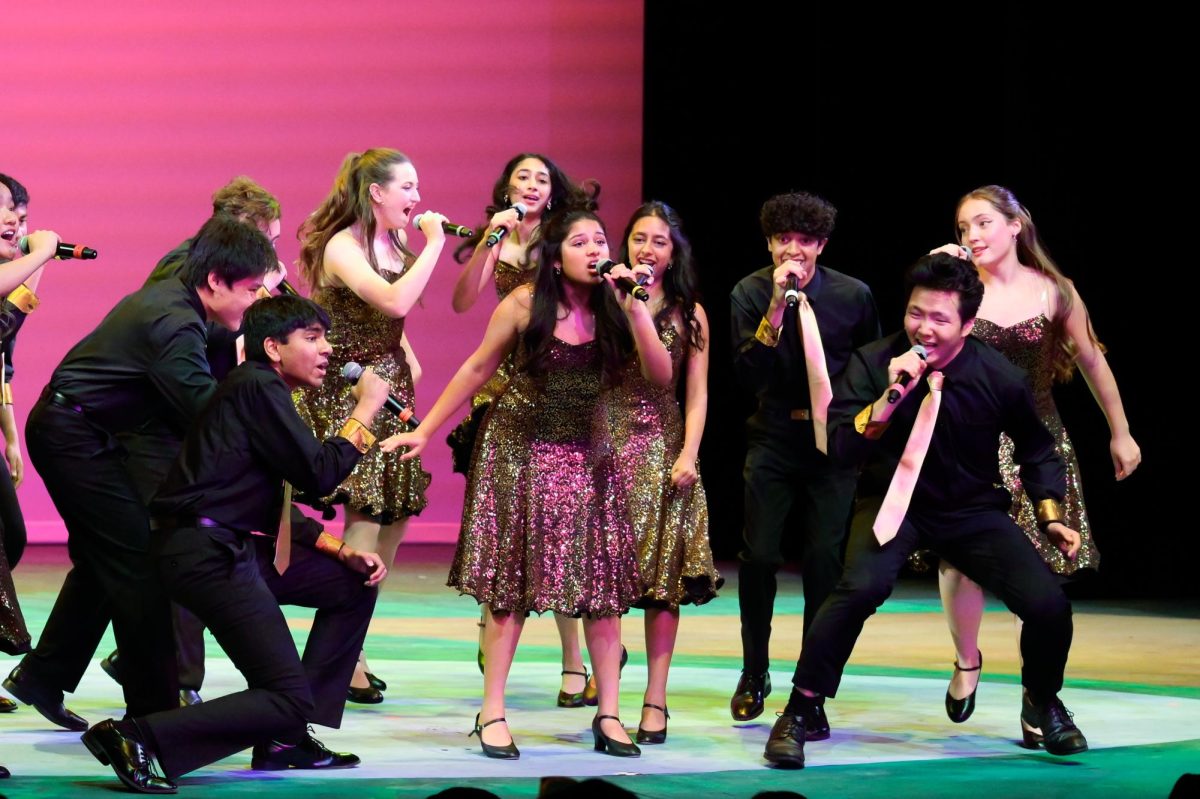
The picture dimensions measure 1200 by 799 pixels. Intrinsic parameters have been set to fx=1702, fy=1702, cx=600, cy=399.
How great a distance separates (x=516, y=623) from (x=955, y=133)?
4303mm

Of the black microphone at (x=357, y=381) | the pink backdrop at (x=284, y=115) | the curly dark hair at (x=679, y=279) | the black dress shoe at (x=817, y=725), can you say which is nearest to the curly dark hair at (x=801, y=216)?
the curly dark hair at (x=679, y=279)

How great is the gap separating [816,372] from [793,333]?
155mm

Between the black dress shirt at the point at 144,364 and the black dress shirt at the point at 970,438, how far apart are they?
1.54 meters

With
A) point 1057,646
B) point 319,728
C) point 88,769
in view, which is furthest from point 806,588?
point 88,769

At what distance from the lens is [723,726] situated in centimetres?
446

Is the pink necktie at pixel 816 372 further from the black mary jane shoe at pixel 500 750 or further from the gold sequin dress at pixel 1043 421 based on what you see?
the black mary jane shoe at pixel 500 750

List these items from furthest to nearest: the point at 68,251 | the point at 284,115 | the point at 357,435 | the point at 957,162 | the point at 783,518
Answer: the point at 284,115 → the point at 957,162 → the point at 783,518 → the point at 68,251 → the point at 357,435

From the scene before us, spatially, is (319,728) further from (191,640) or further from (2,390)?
(2,390)

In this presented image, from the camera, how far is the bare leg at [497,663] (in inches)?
158

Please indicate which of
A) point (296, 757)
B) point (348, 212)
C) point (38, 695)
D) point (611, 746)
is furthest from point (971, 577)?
point (38, 695)

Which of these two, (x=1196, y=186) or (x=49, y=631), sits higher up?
(x=1196, y=186)

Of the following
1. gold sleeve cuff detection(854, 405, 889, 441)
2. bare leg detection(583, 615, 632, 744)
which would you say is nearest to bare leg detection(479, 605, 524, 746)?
bare leg detection(583, 615, 632, 744)

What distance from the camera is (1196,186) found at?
7.12 meters

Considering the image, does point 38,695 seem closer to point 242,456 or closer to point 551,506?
point 242,456
